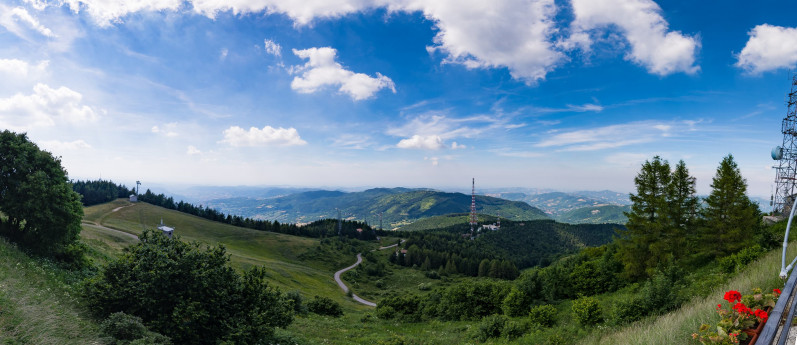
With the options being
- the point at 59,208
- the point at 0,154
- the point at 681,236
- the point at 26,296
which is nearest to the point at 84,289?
the point at 26,296

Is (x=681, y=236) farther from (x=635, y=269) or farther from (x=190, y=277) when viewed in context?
(x=190, y=277)

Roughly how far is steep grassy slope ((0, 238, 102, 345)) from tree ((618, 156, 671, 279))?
44.8 meters

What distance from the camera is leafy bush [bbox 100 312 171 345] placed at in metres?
13.3

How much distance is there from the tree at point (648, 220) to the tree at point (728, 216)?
471 centimetres

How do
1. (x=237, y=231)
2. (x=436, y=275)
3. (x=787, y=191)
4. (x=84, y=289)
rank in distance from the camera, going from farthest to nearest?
(x=237, y=231) < (x=436, y=275) < (x=787, y=191) < (x=84, y=289)

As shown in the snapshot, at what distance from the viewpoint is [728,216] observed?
3147 centimetres

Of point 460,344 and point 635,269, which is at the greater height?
point 635,269

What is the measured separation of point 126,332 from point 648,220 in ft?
148

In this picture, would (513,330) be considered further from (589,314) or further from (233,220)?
(233,220)

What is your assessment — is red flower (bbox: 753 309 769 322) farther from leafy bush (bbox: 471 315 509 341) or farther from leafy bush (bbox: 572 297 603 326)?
leafy bush (bbox: 471 315 509 341)

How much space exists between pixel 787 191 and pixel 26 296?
307ft

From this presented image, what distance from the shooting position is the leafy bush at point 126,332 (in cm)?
1333

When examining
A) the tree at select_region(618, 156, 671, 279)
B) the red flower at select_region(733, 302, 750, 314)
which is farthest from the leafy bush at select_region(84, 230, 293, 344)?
the tree at select_region(618, 156, 671, 279)

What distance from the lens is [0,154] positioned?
2550 cm
